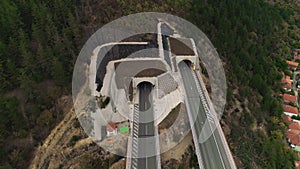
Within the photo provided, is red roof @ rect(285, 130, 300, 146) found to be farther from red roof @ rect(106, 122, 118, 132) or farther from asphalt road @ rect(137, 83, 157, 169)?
red roof @ rect(106, 122, 118, 132)

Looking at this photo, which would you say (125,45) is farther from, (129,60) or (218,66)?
(218,66)

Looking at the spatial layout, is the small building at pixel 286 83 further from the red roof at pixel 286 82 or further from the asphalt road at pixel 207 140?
the asphalt road at pixel 207 140

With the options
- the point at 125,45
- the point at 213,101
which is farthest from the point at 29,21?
the point at 213,101

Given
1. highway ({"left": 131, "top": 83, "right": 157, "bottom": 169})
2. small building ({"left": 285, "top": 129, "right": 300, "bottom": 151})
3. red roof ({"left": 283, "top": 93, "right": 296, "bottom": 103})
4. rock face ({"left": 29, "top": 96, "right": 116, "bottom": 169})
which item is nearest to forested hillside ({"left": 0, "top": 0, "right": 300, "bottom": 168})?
rock face ({"left": 29, "top": 96, "right": 116, "bottom": 169})

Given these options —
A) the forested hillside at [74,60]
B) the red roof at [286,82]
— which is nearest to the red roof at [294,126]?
the forested hillside at [74,60]

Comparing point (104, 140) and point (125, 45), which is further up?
point (125, 45)

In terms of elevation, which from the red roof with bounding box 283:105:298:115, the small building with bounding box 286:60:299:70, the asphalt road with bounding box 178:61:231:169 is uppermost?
the small building with bounding box 286:60:299:70
